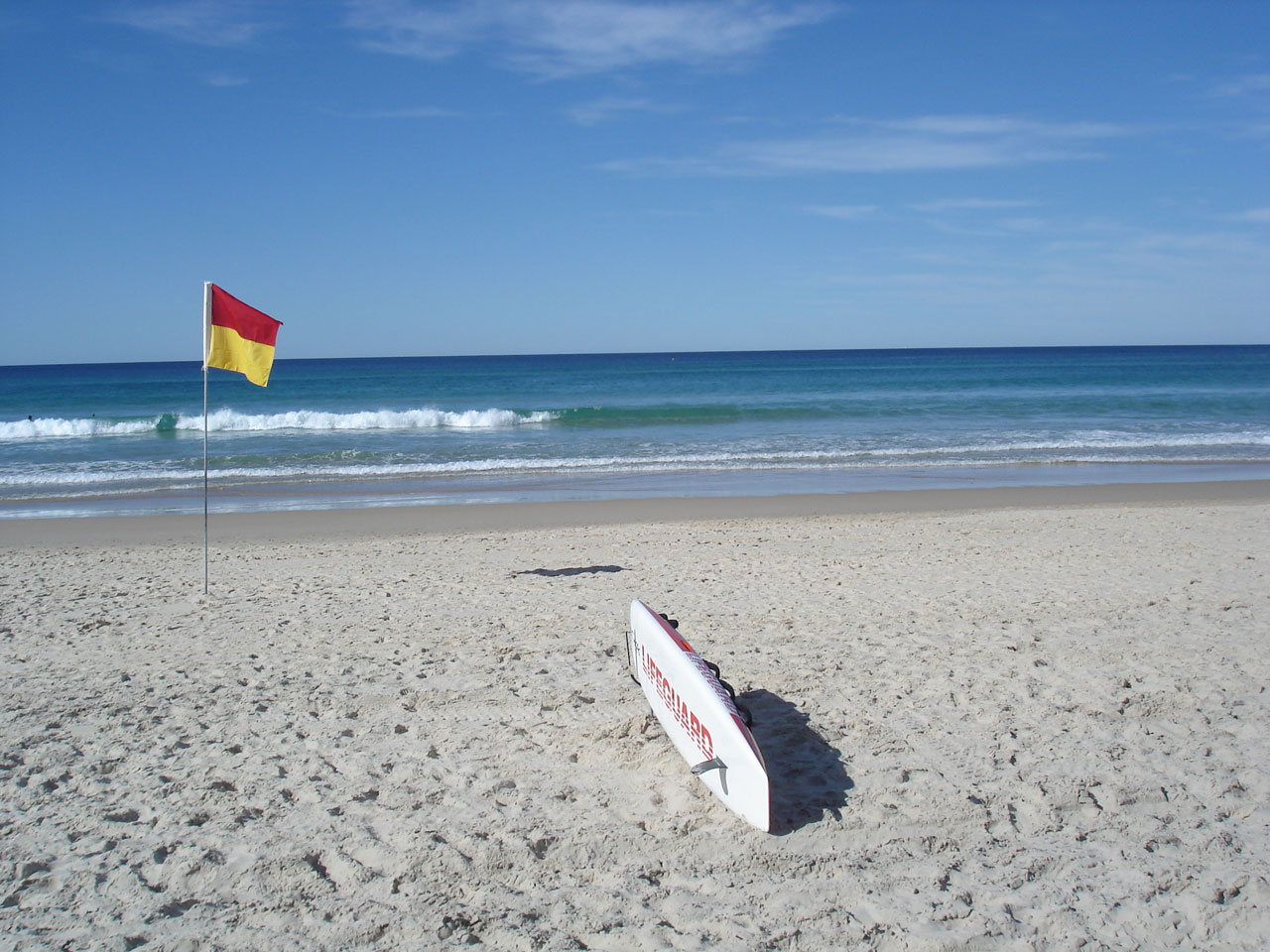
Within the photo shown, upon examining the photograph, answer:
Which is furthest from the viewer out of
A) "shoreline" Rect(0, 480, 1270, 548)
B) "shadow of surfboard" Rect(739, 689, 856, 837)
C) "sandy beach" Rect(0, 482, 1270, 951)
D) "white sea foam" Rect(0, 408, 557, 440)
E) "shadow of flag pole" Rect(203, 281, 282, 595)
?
"white sea foam" Rect(0, 408, 557, 440)

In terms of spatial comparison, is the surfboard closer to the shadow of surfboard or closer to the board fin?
the board fin

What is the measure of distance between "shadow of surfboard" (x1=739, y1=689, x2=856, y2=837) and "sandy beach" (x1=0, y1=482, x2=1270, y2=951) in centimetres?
3

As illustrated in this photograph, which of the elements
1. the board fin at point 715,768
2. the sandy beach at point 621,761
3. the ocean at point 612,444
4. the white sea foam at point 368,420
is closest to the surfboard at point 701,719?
the board fin at point 715,768

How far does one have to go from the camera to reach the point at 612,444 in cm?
2375

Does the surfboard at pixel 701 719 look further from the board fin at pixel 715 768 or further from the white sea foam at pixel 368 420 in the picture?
the white sea foam at pixel 368 420

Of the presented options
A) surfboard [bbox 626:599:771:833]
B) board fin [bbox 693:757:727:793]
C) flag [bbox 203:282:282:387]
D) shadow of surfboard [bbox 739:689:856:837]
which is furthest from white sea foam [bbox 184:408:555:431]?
board fin [bbox 693:757:727:793]

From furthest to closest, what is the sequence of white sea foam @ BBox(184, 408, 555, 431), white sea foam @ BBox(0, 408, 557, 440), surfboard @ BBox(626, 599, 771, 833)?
white sea foam @ BBox(184, 408, 555, 431) → white sea foam @ BBox(0, 408, 557, 440) → surfboard @ BBox(626, 599, 771, 833)

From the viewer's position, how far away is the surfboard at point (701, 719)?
392 centimetres

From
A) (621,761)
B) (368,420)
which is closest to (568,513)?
(621,761)

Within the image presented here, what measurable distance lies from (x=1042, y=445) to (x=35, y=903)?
22.2 metres

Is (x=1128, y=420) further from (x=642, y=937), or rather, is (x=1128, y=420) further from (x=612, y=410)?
(x=642, y=937)

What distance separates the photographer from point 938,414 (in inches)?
1224

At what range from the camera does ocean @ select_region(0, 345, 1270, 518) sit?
16.0 meters

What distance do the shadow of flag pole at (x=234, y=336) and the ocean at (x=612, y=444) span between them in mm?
6295
